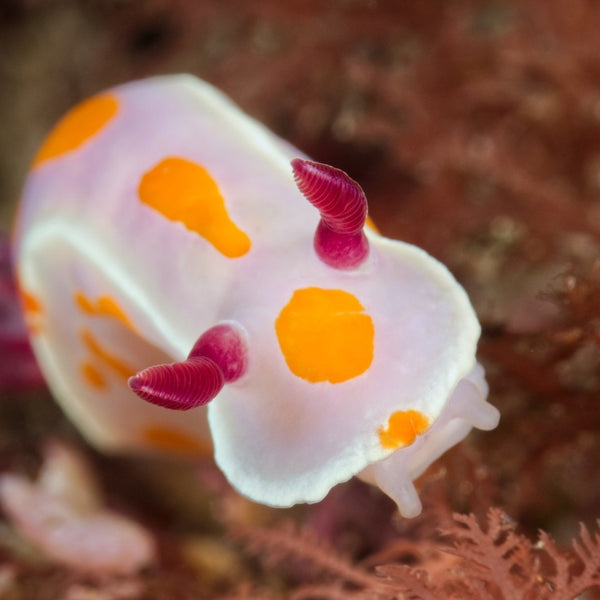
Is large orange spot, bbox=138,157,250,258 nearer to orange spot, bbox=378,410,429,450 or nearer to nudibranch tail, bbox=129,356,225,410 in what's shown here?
nudibranch tail, bbox=129,356,225,410

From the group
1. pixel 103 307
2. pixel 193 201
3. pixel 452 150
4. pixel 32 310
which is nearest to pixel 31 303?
pixel 32 310

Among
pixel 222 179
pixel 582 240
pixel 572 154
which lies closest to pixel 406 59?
pixel 572 154

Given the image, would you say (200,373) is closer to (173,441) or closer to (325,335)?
(325,335)

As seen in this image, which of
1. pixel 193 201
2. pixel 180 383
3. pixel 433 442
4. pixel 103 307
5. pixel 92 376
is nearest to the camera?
pixel 180 383

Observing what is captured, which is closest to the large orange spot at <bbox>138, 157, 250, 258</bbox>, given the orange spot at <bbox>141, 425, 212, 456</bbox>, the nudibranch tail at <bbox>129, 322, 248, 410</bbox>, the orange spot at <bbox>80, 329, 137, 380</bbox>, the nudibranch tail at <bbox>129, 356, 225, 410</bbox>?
the nudibranch tail at <bbox>129, 322, 248, 410</bbox>

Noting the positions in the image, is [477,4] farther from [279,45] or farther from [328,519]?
[328,519]

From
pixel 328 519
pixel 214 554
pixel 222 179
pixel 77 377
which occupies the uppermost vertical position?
pixel 222 179
